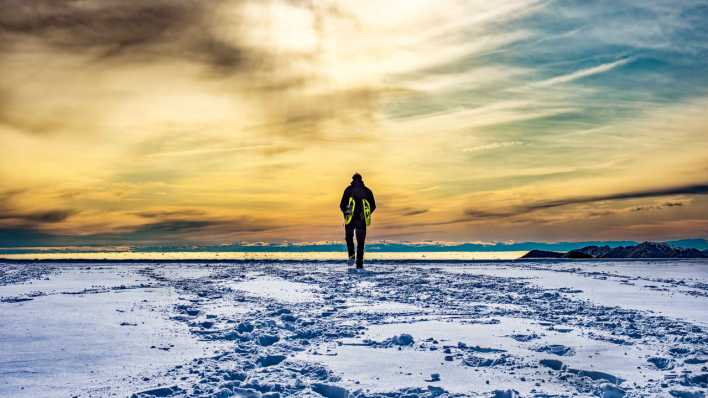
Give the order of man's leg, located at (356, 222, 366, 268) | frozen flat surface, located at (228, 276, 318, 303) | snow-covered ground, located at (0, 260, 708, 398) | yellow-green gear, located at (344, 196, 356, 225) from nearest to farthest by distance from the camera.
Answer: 1. snow-covered ground, located at (0, 260, 708, 398)
2. frozen flat surface, located at (228, 276, 318, 303)
3. man's leg, located at (356, 222, 366, 268)
4. yellow-green gear, located at (344, 196, 356, 225)

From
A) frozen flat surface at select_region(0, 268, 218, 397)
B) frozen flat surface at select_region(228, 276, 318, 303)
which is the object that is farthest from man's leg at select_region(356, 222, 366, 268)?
frozen flat surface at select_region(0, 268, 218, 397)

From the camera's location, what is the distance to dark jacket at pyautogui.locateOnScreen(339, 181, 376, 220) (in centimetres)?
1548

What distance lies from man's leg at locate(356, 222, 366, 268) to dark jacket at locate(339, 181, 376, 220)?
0.29 m

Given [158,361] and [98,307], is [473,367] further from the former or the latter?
[98,307]

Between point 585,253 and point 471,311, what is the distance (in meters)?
16.8

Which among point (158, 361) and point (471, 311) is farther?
point (471, 311)

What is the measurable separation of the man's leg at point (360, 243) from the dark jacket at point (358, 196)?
0.29 meters

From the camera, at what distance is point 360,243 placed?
15.1 meters

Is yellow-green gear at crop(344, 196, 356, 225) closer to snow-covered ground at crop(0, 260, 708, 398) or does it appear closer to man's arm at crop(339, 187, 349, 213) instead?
man's arm at crop(339, 187, 349, 213)

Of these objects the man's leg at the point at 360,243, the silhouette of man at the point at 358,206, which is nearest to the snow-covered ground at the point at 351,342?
the man's leg at the point at 360,243

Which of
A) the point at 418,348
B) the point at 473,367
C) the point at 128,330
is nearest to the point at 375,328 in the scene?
the point at 418,348

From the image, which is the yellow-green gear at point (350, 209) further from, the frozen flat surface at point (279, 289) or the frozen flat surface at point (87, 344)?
the frozen flat surface at point (87, 344)

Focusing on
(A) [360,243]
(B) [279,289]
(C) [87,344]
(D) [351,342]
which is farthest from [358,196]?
(C) [87,344]

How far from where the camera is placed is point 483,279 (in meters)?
11.5
